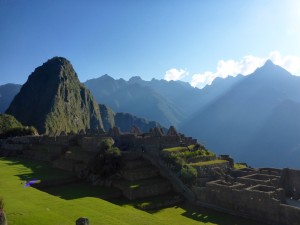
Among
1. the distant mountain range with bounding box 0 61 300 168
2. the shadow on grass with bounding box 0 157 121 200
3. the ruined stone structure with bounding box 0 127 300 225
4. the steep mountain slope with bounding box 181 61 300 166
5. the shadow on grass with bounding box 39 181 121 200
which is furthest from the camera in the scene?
the steep mountain slope with bounding box 181 61 300 166

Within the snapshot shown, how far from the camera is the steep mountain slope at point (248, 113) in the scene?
480ft

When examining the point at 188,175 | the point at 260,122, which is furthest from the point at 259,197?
the point at 260,122

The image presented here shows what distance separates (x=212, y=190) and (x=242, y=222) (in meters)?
3.94

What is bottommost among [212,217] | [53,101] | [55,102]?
[212,217]

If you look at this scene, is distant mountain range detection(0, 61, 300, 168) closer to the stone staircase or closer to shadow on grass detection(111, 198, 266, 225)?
the stone staircase

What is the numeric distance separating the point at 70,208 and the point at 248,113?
164866mm

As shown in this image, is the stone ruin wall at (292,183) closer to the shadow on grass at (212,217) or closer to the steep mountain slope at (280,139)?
the shadow on grass at (212,217)

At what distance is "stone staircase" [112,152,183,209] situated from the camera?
1088 inches

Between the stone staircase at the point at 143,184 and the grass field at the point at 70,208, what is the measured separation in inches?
37.9

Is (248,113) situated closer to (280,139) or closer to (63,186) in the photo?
(280,139)

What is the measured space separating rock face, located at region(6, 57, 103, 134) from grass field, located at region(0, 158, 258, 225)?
4877 inches

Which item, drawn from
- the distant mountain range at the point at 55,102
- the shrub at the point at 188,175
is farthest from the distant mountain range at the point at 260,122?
the shrub at the point at 188,175

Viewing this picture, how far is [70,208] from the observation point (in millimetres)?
18922

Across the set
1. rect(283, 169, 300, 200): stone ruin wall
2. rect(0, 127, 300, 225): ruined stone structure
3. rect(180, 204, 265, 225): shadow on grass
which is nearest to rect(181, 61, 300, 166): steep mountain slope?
rect(0, 127, 300, 225): ruined stone structure
